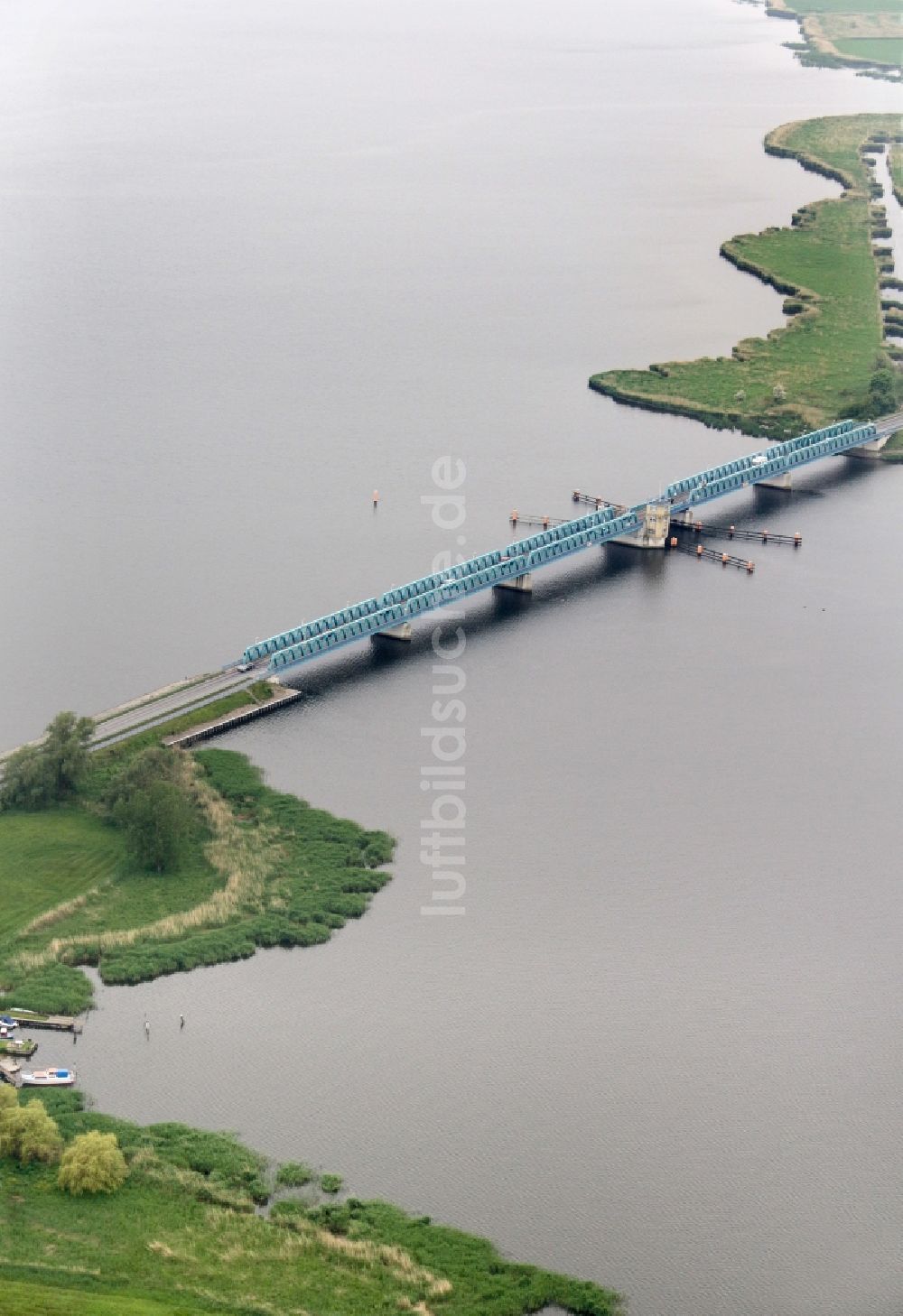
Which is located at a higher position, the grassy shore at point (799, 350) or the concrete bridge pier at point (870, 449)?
the grassy shore at point (799, 350)

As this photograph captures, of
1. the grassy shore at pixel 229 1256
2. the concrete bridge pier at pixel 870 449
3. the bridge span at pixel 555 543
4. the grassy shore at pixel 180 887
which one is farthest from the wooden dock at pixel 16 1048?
the concrete bridge pier at pixel 870 449

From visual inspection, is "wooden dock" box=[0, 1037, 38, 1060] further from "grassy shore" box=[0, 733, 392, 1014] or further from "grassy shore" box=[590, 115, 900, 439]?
"grassy shore" box=[590, 115, 900, 439]

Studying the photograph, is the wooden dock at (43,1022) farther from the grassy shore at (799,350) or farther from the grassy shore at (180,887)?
the grassy shore at (799,350)

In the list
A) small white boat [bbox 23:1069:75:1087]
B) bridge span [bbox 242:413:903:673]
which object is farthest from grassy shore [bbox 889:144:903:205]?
small white boat [bbox 23:1069:75:1087]

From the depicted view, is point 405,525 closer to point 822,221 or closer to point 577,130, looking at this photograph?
point 822,221

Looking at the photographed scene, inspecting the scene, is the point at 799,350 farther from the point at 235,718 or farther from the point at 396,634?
the point at 235,718
